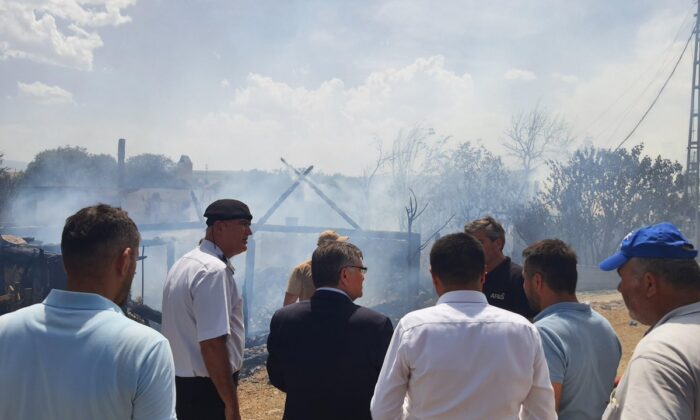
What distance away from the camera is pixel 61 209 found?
76.5 feet

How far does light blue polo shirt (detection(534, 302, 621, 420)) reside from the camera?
2693mm

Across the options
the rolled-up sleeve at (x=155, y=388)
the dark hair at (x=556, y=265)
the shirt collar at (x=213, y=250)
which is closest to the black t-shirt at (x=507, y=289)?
the dark hair at (x=556, y=265)

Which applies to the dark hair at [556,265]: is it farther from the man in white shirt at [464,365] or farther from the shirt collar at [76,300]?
the shirt collar at [76,300]

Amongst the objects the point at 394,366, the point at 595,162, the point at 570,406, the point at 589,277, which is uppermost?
the point at 595,162

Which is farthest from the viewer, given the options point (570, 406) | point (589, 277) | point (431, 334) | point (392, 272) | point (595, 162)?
point (595, 162)

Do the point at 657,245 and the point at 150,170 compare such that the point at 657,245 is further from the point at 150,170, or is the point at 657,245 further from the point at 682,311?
the point at 150,170

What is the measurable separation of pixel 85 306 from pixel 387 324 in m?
1.59

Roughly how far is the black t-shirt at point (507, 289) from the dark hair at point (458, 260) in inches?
91.6

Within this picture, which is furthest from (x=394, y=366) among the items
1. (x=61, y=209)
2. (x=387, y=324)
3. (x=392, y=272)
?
(x=61, y=209)

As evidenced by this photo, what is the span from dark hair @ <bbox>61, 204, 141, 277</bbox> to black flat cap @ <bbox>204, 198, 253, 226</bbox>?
1.66 m

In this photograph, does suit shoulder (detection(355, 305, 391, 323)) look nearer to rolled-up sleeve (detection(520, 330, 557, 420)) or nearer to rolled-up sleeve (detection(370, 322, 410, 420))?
Answer: rolled-up sleeve (detection(370, 322, 410, 420))

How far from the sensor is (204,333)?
10.3ft

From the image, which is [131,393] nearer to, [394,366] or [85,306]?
[85,306]

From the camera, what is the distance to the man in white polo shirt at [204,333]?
3.16m
